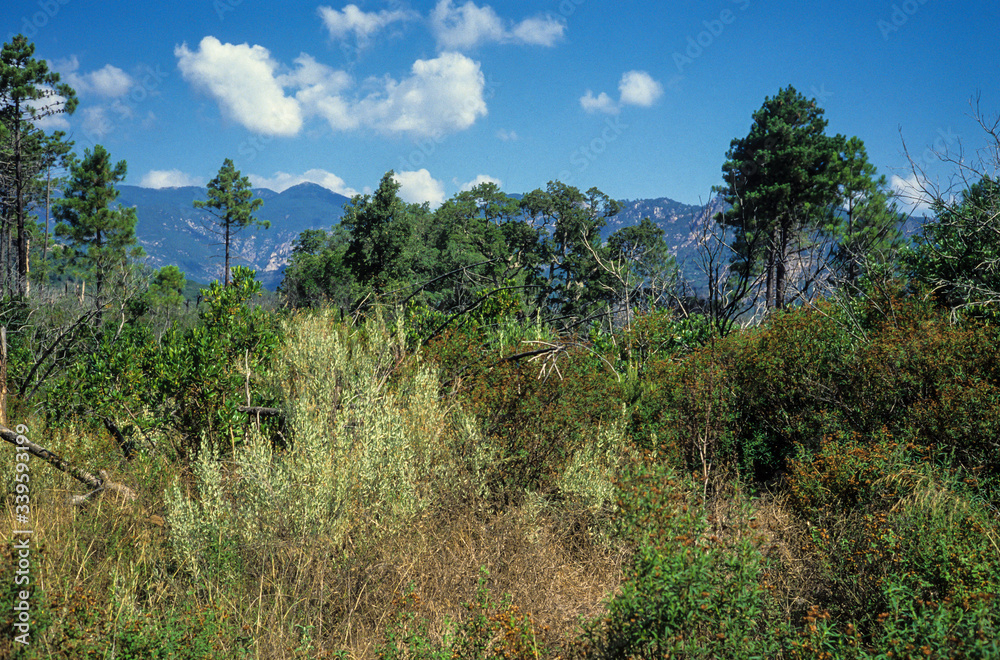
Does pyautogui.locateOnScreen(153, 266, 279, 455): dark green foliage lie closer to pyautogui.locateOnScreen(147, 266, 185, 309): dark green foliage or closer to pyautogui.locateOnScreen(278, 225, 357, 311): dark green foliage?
pyautogui.locateOnScreen(278, 225, 357, 311): dark green foliage

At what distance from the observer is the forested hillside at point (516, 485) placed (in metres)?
2.61

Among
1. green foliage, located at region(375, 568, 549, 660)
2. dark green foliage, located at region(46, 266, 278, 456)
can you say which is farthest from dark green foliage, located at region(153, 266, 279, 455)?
green foliage, located at region(375, 568, 549, 660)

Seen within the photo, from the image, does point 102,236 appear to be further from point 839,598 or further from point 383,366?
point 839,598

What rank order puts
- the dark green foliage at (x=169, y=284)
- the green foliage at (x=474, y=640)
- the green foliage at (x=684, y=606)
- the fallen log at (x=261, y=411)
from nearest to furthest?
the green foliage at (x=684, y=606)
the green foliage at (x=474, y=640)
the fallen log at (x=261, y=411)
the dark green foliage at (x=169, y=284)

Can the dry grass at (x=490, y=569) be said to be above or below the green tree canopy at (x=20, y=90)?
below

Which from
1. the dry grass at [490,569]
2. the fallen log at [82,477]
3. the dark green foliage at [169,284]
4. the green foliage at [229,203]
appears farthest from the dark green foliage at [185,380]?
the green foliage at [229,203]

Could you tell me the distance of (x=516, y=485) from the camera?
4.54 metres

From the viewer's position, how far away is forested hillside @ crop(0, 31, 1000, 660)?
2607 mm

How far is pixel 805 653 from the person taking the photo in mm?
2428

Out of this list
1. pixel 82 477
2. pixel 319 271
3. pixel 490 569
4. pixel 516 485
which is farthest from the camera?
pixel 319 271

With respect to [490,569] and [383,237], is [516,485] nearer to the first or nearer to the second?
Answer: [490,569]

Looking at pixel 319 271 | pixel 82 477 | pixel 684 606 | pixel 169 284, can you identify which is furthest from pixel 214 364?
pixel 169 284

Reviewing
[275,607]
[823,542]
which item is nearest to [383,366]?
[275,607]

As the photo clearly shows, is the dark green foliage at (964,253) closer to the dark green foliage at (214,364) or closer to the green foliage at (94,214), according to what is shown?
the dark green foliage at (214,364)
